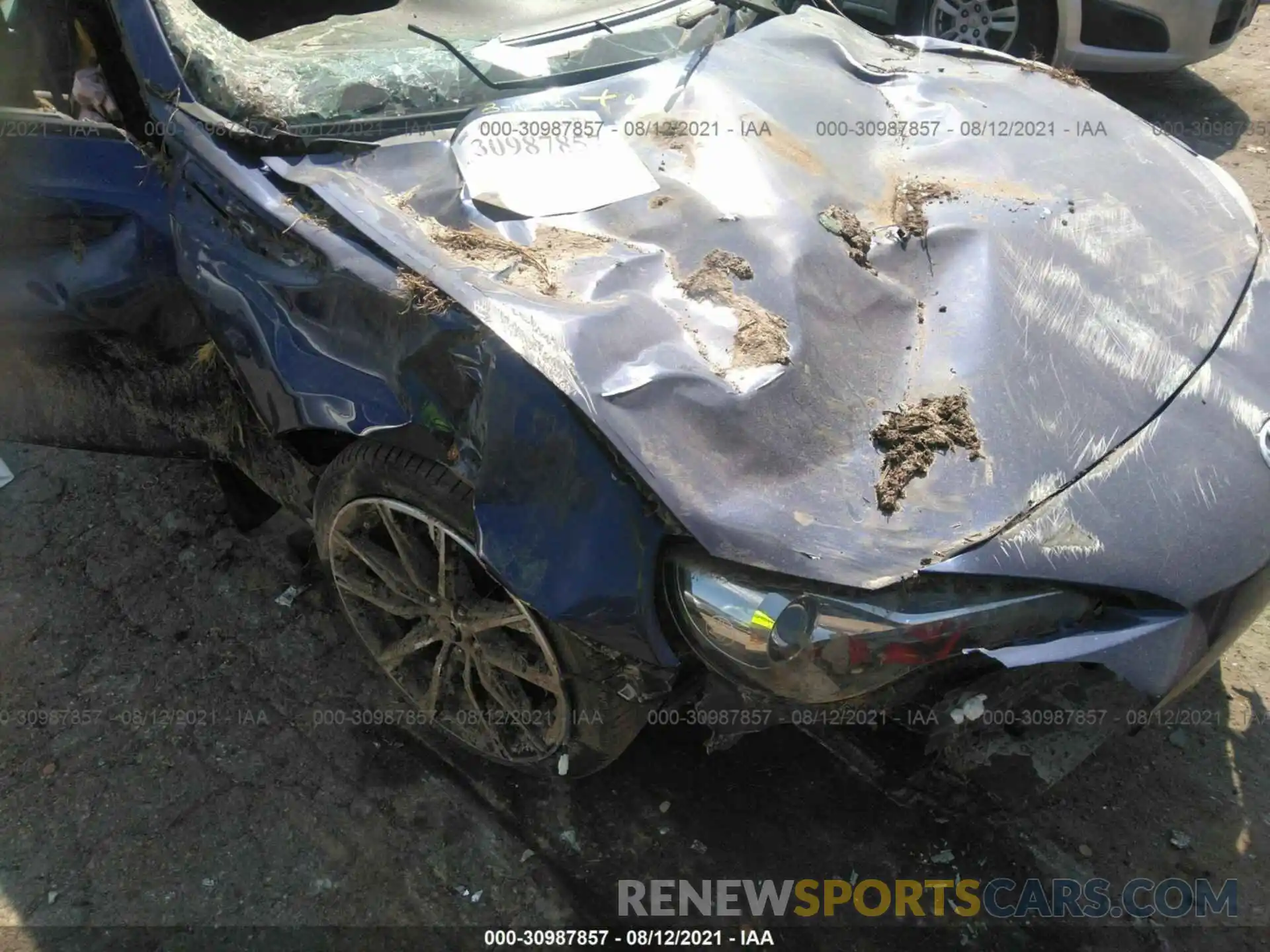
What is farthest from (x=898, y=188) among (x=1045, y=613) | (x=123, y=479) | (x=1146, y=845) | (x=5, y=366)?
(x=123, y=479)

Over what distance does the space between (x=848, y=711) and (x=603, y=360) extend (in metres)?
0.85

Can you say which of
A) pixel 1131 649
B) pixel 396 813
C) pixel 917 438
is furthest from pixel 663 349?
pixel 396 813

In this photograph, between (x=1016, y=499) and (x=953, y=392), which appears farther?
(x=953, y=392)

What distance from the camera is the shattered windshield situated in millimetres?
2326

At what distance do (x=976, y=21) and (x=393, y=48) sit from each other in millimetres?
4073

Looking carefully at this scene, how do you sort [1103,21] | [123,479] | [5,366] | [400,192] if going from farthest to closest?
[1103,21] → [123,479] → [5,366] → [400,192]

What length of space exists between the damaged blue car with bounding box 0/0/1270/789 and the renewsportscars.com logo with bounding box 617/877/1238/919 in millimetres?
348

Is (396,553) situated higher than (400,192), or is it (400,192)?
(400,192)

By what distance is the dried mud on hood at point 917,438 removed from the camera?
1824 millimetres

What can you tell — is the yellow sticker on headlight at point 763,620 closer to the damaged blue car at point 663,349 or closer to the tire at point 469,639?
the damaged blue car at point 663,349

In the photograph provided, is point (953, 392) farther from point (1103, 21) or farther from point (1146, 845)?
point (1103, 21)

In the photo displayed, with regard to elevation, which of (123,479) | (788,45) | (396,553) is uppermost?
(788,45)

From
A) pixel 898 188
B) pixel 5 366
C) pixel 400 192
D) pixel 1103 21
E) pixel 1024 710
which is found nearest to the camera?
pixel 1024 710

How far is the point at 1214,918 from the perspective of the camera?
89.4 inches
